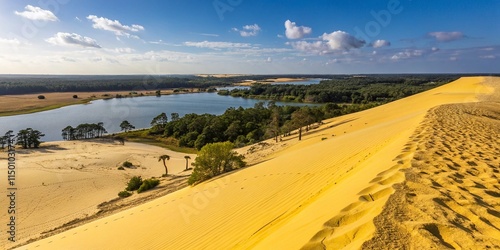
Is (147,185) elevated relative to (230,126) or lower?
lower

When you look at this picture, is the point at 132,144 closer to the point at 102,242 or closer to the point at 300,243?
the point at 102,242

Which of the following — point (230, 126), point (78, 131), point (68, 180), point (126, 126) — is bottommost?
point (68, 180)

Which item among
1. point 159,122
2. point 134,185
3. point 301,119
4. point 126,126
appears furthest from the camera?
point 159,122

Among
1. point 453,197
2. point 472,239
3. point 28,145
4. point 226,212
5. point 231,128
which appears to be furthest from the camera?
point 231,128

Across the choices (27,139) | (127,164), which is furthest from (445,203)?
(27,139)

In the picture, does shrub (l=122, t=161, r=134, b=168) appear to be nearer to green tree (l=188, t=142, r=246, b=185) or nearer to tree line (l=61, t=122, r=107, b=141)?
green tree (l=188, t=142, r=246, b=185)

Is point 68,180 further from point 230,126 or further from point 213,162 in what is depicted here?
point 230,126

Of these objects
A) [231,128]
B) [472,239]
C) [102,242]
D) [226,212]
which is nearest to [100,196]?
[102,242]
